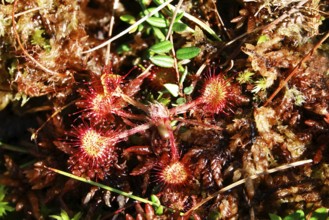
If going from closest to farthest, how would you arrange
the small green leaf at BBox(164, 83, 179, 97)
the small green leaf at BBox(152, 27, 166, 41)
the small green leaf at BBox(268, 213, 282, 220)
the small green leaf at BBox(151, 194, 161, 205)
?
the small green leaf at BBox(268, 213, 282, 220)
the small green leaf at BBox(151, 194, 161, 205)
the small green leaf at BBox(164, 83, 179, 97)
the small green leaf at BBox(152, 27, 166, 41)

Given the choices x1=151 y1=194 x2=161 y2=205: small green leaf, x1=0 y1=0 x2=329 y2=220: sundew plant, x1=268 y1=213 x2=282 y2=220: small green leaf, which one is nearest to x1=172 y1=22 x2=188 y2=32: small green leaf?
x1=0 y1=0 x2=329 y2=220: sundew plant

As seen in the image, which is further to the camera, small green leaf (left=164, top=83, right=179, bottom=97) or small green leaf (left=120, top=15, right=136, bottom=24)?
small green leaf (left=120, top=15, right=136, bottom=24)

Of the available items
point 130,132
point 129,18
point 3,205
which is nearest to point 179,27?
point 129,18

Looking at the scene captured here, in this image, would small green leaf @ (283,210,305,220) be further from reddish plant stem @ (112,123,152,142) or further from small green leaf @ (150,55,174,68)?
small green leaf @ (150,55,174,68)

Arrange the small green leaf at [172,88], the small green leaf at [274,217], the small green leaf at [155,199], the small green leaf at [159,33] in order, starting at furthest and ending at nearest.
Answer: the small green leaf at [159,33], the small green leaf at [172,88], the small green leaf at [155,199], the small green leaf at [274,217]

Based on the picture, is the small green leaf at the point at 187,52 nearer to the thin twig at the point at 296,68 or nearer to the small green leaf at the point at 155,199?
the thin twig at the point at 296,68

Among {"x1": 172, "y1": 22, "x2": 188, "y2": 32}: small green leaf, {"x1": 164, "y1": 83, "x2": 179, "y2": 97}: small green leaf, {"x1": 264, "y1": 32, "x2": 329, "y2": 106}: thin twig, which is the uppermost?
{"x1": 172, "y1": 22, "x2": 188, "y2": 32}: small green leaf

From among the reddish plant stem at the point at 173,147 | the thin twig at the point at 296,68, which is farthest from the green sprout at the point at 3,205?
the thin twig at the point at 296,68

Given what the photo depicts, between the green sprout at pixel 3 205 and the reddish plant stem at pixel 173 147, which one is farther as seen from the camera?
the green sprout at pixel 3 205

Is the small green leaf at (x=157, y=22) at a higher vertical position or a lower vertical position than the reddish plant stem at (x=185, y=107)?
higher
